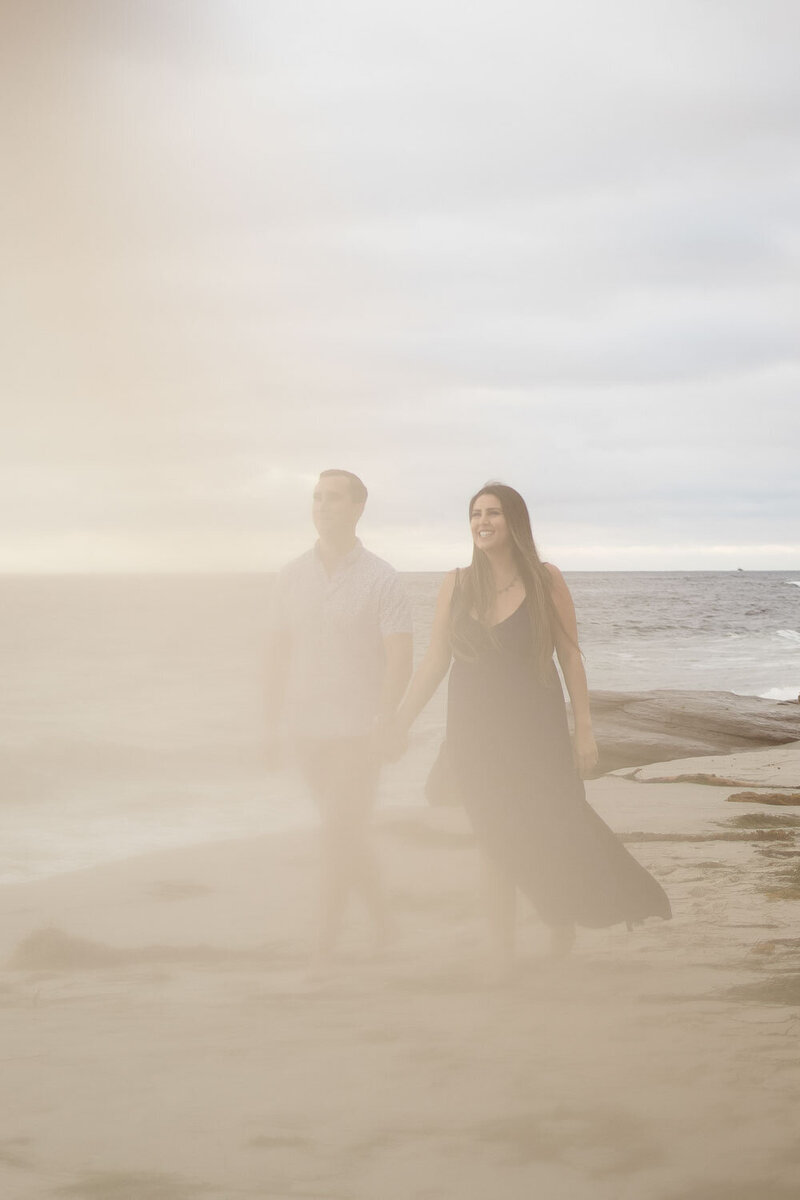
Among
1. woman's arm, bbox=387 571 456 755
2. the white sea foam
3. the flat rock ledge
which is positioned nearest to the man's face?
woman's arm, bbox=387 571 456 755

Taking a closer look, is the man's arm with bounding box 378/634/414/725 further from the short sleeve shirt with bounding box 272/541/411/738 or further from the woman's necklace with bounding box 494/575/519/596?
the woman's necklace with bounding box 494/575/519/596

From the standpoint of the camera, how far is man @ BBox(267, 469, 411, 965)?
4758 mm

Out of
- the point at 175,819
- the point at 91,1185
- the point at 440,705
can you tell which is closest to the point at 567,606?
the point at 91,1185

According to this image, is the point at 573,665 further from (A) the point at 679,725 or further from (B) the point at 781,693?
(B) the point at 781,693

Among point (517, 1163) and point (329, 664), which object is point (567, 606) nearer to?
point (329, 664)

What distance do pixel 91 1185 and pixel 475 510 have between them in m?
2.78

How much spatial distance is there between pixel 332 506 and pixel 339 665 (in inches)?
27.2

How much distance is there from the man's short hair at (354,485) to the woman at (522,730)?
0.56 metres

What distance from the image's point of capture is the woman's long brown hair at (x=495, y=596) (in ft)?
15.0

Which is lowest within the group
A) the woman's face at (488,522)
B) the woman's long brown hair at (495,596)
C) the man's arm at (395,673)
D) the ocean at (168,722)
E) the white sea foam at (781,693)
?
the ocean at (168,722)

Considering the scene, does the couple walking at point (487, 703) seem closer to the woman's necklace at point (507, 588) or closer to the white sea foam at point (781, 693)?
the woman's necklace at point (507, 588)

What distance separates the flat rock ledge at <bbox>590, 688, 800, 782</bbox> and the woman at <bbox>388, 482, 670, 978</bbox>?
25.4 ft

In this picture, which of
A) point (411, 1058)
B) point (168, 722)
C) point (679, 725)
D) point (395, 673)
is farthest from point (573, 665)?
point (168, 722)

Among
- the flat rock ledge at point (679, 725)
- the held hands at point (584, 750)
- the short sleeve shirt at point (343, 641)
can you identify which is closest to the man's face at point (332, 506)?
the short sleeve shirt at point (343, 641)
